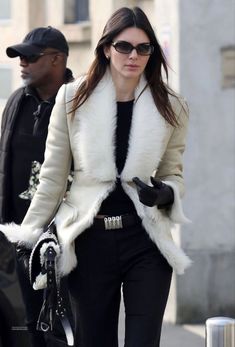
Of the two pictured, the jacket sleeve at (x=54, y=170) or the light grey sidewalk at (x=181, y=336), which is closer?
the jacket sleeve at (x=54, y=170)

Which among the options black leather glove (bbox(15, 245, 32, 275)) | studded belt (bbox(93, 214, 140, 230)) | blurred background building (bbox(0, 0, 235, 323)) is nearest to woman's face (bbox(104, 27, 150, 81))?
studded belt (bbox(93, 214, 140, 230))

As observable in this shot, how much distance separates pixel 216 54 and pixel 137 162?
171 inches

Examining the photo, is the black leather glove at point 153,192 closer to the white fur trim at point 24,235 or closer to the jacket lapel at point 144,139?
the jacket lapel at point 144,139

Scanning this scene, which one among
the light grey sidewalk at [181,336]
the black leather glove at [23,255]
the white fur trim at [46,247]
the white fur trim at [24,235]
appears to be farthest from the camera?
the light grey sidewalk at [181,336]

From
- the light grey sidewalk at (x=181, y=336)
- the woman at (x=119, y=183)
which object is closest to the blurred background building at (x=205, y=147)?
the light grey sidewalk at (x=181, y=336)

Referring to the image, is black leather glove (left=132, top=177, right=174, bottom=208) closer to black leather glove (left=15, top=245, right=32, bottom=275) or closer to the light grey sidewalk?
black leather glove (left=15, top=245, right=32, bottom=275)

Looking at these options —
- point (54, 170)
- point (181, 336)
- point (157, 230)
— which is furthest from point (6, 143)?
point (181, 336)

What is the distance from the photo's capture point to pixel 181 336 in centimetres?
952

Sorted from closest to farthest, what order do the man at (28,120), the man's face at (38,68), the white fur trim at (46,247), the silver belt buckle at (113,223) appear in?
the silver belt buckle at (113,223) < the white fur trim at (46,247) < the man at (28,120) < the man's face at (38,68)

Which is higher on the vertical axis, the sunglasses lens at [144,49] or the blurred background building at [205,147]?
the sunglasses lens at [144,49]

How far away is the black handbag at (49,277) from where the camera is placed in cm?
563

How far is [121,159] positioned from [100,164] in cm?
11

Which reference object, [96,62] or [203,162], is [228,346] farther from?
[203,162]

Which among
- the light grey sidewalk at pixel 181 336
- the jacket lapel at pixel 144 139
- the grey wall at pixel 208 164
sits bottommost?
the light grey sidewalk at pixel 181 336
